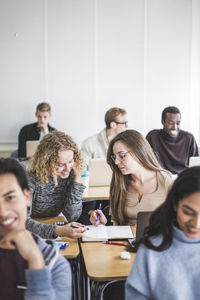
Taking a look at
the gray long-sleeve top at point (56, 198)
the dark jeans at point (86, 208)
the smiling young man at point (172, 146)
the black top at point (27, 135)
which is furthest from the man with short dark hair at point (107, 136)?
the gray long-sleeve top at point (56, 198)

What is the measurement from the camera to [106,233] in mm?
1893

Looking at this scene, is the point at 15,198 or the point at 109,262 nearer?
the point at 15,198

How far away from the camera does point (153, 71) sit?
5559 mm

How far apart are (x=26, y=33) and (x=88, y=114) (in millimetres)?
1446

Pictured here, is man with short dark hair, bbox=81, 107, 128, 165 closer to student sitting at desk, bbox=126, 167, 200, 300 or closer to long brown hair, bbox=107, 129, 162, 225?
long brown hair, bbox=107, 129, 162, 225

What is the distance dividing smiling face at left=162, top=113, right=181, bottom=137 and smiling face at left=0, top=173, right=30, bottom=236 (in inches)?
114

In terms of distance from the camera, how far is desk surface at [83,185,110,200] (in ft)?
8.86

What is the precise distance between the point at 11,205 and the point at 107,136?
2.98 m

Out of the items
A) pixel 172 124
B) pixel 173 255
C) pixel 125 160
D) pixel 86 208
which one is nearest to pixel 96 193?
pixel 86 208

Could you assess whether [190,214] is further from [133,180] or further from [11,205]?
[133,180]

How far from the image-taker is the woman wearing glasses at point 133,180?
2.13 metres

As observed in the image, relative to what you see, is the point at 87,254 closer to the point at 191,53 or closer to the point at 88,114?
the point at 88,114

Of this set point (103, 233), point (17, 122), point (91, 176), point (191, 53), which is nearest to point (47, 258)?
point (103, 233)

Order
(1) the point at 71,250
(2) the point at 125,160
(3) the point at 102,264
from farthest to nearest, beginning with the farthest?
(2) the point at 125,160
(1) the point at 71,250
(3) the point at 102,264
